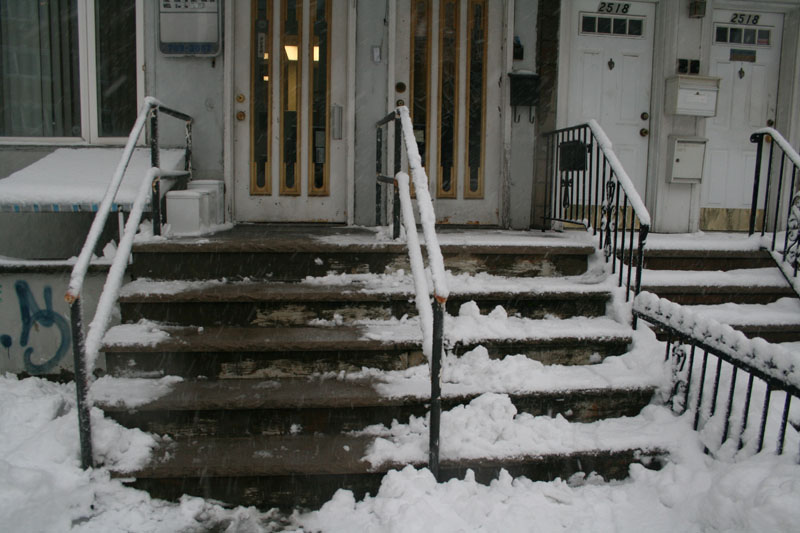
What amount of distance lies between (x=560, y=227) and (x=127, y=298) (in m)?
4.18

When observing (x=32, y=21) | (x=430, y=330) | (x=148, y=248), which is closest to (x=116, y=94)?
(x=32, y=21)

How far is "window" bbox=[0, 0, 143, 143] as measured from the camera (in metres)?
5.54

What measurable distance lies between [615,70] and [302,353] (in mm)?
4906

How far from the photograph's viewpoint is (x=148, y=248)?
155 inches

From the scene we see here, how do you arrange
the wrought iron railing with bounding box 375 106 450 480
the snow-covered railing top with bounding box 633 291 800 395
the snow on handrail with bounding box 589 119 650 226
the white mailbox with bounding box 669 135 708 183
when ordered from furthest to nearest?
1. the white mailbox with bounding box 669 135 708 183
2. the snow on handrail with bounding box 589 119 650 226
3. the wrought iron railing with bounding box 375 106 450 480
4. the snow-covered railing top with bounding box 633 291 800 395

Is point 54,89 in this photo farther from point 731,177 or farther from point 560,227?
point 731,177

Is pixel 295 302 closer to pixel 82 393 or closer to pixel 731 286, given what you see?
pixel 82 393

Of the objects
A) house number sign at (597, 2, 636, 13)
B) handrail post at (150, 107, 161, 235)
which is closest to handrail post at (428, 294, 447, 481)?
handrail post at (150, 107, 161, 235)

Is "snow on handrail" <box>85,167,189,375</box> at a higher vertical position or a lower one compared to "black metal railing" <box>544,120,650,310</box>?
lower

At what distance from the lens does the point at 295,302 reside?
3.74 m

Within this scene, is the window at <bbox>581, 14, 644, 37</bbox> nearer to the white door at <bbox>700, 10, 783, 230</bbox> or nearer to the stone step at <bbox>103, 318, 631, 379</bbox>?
the white door at <bbox>700, 10, 783, 230</bbox>

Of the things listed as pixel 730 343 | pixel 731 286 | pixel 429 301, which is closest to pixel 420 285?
pixel 429 301

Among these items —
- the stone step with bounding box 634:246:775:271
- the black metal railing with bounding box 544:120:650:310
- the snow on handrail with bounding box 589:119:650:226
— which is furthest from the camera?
the stone step with bounding box 634:246:775:271

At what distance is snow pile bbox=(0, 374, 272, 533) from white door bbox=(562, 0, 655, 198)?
5272mm
